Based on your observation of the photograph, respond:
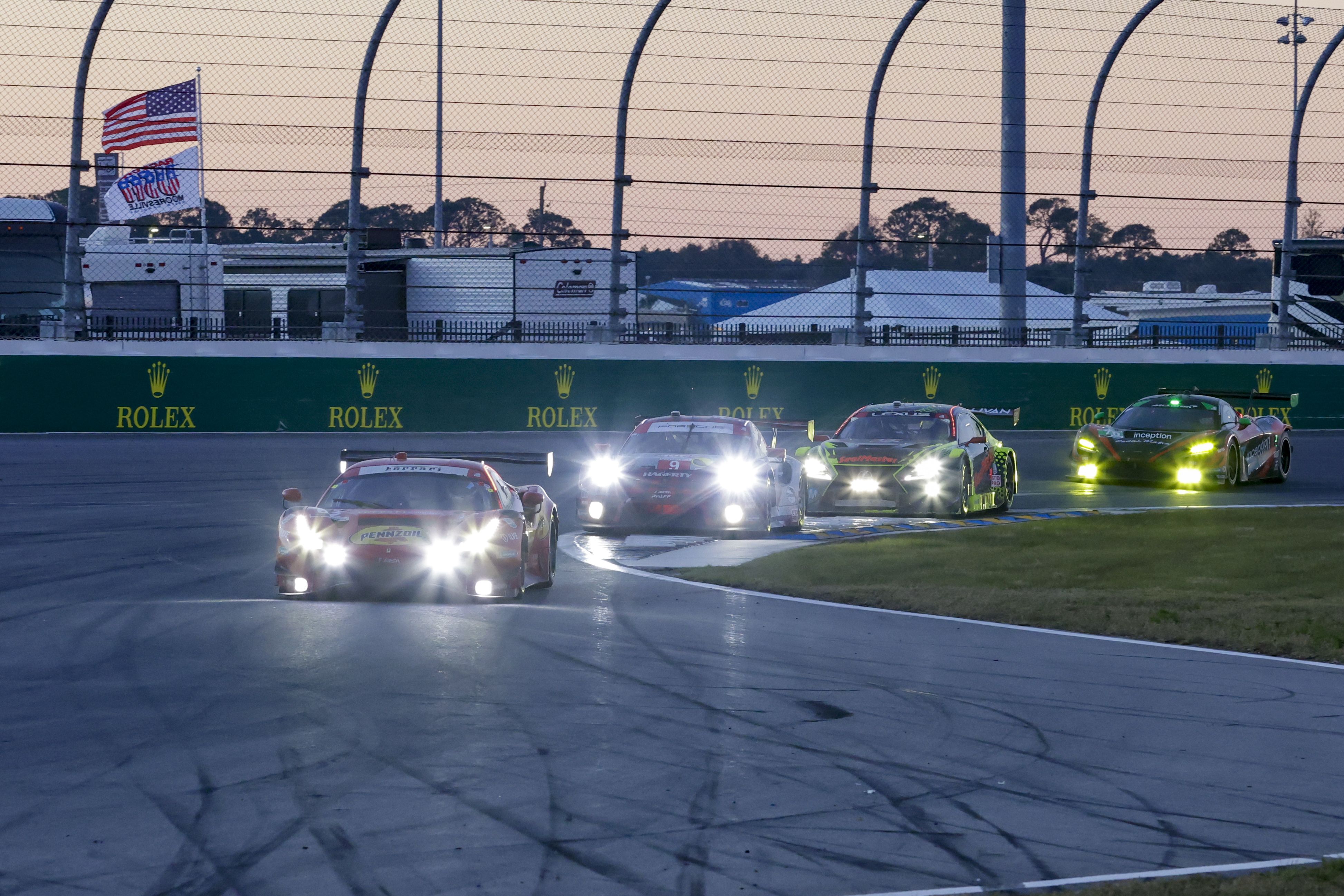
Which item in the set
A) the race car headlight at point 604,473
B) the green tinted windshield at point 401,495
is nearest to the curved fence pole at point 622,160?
the race car headlight at point 604,473

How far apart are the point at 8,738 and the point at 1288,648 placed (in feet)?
24.1

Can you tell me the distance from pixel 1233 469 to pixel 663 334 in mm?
10905

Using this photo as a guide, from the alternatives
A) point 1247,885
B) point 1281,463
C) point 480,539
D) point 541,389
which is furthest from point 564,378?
point 1247,885

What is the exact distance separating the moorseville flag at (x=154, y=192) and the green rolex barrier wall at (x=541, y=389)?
9.82 feet

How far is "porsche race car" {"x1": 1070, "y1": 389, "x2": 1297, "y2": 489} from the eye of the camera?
2234cm

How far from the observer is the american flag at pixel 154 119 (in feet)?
87.9

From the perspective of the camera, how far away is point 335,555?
11.4 m

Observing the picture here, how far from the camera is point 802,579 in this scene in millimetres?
13367

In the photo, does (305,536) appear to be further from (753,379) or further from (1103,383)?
(1103,383)

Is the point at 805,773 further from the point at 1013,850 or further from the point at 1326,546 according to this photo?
the point at 1326,546

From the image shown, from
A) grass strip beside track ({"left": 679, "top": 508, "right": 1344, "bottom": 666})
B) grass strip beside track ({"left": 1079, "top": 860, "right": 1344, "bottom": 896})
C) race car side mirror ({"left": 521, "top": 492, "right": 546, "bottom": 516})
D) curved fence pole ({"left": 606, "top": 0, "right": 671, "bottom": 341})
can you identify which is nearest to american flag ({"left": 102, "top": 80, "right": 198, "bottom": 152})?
curved fence pole ({"left": 606, "top": 0, "right": 671, "bottom": 341})

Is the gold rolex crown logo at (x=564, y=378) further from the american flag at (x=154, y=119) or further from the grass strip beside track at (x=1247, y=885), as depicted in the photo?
the grass strip beside track at (x=1247, y=885)

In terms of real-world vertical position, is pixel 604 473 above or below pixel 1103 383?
below

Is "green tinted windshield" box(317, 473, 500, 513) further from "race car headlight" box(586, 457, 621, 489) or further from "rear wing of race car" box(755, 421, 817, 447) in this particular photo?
"rear wing of race car" box(755, 421, 817, 447)
